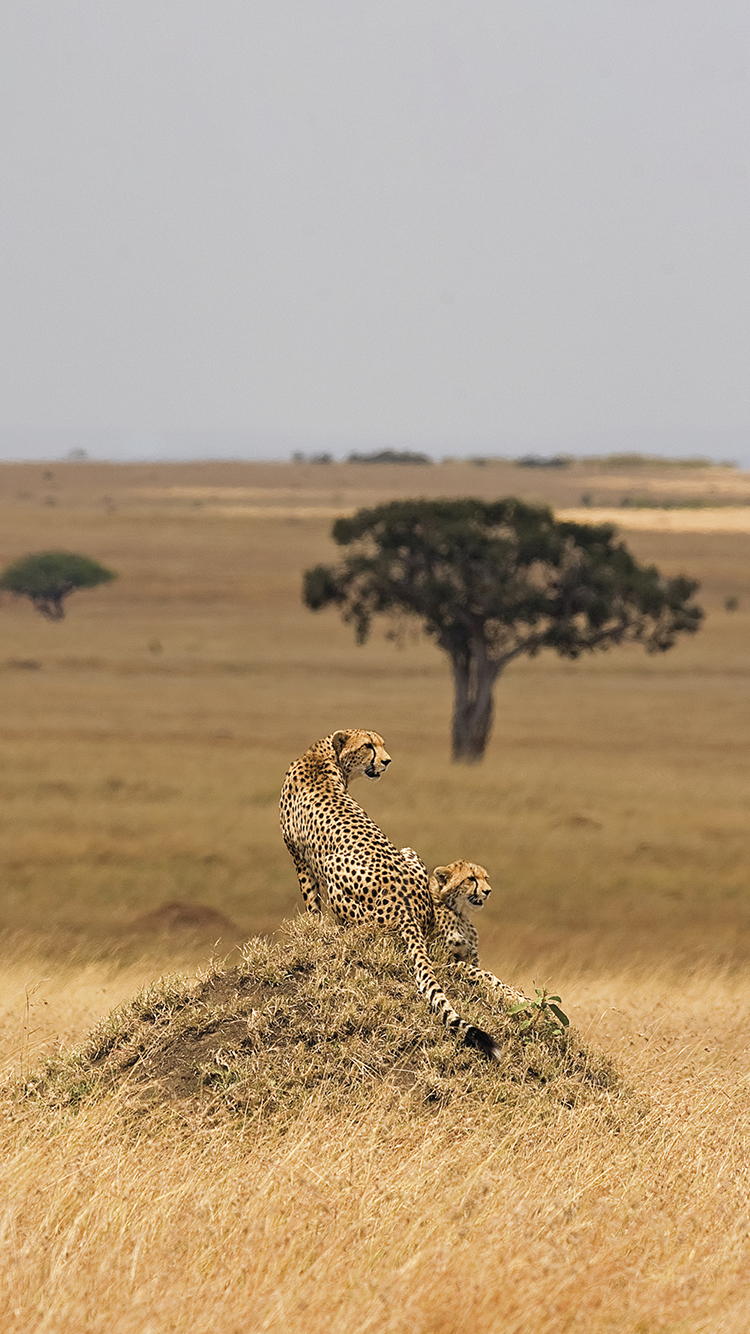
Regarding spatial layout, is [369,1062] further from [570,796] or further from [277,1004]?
[570,796]

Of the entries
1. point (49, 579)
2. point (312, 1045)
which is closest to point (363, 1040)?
point (312, 1045)

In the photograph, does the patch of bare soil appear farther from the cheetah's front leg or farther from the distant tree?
the distant tree

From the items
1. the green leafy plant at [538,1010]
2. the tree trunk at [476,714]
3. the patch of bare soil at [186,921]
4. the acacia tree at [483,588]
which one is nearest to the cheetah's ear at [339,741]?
the green leafy plant at [538,1010]

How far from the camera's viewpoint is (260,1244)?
601cm

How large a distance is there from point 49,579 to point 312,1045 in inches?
2629

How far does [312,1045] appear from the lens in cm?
835

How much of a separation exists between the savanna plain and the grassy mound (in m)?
0.02

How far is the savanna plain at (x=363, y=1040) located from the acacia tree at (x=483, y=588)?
248 centimetres

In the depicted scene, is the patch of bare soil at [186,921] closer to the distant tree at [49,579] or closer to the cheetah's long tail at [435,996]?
the cheetah's long tail at [435,996]

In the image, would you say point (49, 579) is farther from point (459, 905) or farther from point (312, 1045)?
point (312, 1045)

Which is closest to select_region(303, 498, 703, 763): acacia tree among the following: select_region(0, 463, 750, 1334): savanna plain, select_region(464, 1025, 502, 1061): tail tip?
select_region(0, 463, 750, 1334): savanna plain

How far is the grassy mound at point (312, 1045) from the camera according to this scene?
8.03 metres

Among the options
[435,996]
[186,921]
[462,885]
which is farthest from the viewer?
[186,921]

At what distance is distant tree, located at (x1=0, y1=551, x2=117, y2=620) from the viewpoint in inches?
2886
